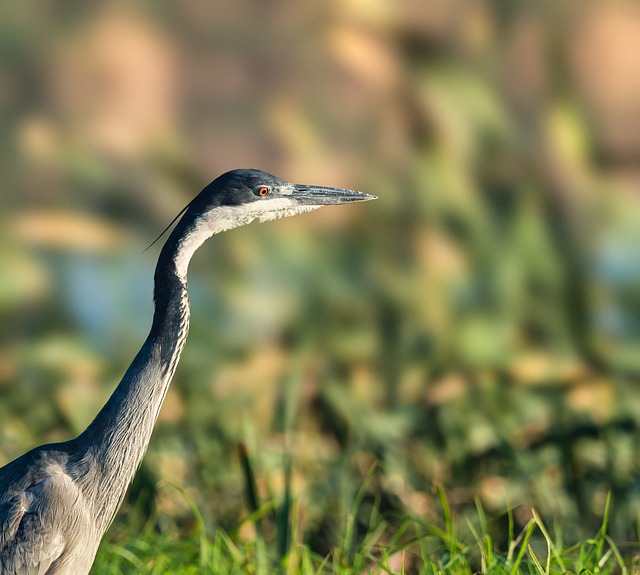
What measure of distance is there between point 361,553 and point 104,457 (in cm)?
90

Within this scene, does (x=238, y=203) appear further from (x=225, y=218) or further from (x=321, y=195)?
(x=321, y=195)

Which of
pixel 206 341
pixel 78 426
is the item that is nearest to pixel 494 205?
pixel 206 341

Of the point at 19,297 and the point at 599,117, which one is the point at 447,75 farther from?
the point at 19,297

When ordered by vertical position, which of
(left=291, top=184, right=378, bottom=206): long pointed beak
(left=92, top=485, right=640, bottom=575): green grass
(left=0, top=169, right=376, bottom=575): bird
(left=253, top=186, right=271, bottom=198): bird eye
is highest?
(left=253, top=186, right=271, bottom=198): bird eye

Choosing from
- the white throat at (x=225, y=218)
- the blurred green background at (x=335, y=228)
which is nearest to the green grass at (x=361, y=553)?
the blurred green background at (x=335, y=228)

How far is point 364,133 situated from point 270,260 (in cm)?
62

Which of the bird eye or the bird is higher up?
the bird eye

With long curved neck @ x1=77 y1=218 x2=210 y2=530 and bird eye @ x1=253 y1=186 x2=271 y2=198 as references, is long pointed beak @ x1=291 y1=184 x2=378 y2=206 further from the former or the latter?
long curved neck @ x1=77 y1=218 x2=210 y2=530

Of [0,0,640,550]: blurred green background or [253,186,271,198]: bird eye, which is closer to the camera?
[253,186,271,198]: bird eye

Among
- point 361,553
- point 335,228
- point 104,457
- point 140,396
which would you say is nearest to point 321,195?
point 140,396

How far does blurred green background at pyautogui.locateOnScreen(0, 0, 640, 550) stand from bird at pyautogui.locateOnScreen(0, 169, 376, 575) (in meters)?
1.28

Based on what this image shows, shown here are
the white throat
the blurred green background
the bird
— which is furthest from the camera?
the blurred green background

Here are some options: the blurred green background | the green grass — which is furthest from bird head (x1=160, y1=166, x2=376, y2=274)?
the blurred green background

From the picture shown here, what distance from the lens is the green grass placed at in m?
2.79
